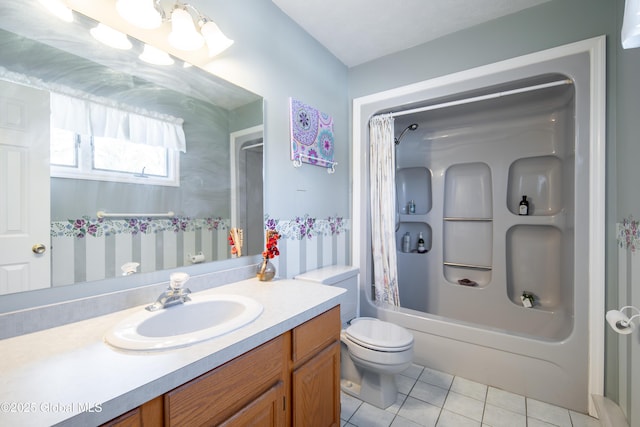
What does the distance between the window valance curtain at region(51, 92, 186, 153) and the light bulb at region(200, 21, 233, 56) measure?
411 millimetres

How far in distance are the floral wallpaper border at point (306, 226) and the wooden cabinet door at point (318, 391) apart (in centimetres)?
77

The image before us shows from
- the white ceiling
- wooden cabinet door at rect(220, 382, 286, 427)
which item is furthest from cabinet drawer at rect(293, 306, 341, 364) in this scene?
the white ceiling

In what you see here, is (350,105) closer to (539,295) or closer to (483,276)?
(483,276)

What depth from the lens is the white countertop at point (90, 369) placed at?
20.3 inches

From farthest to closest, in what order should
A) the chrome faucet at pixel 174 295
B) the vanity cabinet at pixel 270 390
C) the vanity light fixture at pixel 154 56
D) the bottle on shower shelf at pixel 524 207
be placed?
the bottle on shower shelf at pixel 524 207 < the vanity light fixture at pixel 154 56 < the chrome faucet at pixel 174 295 < the vanity cabinet at pixel 270 390

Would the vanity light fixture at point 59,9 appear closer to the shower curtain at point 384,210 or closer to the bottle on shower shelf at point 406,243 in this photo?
the shower curtain at point 384,210

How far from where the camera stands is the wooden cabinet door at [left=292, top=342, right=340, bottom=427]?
105cm

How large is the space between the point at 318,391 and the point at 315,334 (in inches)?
10.1

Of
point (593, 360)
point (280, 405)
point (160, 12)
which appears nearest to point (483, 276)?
point (593, 360)

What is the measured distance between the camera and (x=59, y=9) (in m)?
0.93

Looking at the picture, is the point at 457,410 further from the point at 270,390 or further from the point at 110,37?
the point at 110,37

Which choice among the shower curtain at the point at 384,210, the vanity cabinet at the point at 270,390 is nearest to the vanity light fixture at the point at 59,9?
the vanity cabinet at the point at 270,390

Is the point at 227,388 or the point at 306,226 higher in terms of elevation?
the point at 306,226

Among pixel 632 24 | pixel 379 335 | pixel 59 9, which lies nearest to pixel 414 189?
pixel 379 335
